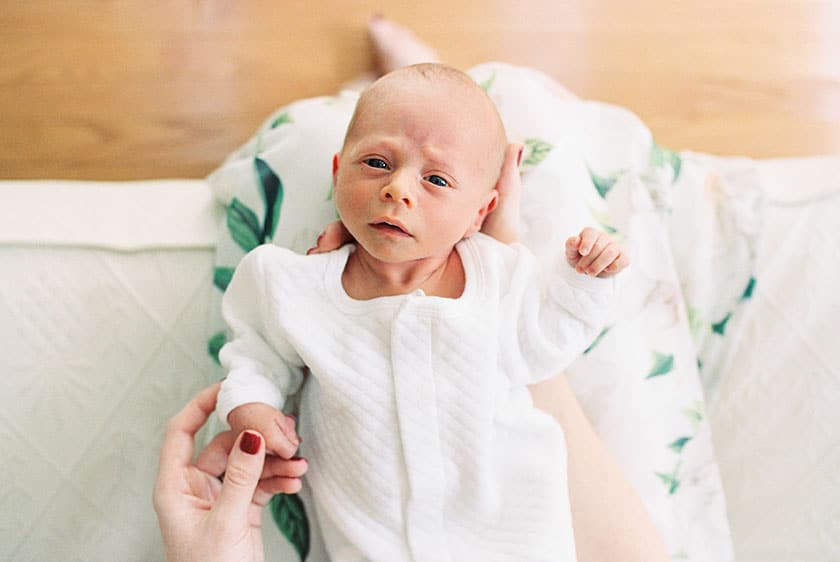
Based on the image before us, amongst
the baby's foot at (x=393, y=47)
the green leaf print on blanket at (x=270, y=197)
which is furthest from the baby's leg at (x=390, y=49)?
the green leaf print on blanket at (x=270, y=197)

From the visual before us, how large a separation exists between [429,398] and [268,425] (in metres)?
0.18

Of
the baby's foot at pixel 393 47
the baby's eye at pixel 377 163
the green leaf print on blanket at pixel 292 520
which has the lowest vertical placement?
the green leaf print on blanket at pixel 292 520

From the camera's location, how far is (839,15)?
5.63ft

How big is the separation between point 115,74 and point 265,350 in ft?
2.71

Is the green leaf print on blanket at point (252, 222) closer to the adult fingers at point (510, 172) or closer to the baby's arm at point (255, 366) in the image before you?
the baby's arm at point (255, 366)

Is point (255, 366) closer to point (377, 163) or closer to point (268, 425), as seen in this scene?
point (268, 425)

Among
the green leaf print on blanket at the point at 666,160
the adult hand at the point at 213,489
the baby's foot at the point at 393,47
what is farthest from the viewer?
the baby's foot at the point at 393,47

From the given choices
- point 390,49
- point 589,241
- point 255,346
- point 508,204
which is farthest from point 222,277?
point 390,49

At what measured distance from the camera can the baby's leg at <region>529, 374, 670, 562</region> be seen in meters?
0.97

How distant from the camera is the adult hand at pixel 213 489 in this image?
2.80ft

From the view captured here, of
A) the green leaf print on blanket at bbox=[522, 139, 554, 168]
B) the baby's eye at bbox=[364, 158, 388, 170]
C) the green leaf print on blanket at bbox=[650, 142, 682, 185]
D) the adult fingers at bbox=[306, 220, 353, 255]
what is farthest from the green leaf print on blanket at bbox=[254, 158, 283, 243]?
the green leaf print on blanket at bbox=[650, 142, 682, 185]

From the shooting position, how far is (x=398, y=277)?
1.00m

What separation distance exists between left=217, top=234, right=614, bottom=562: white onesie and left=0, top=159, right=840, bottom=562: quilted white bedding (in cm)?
19

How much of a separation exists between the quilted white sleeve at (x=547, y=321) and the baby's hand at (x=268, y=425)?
261 millimetres
